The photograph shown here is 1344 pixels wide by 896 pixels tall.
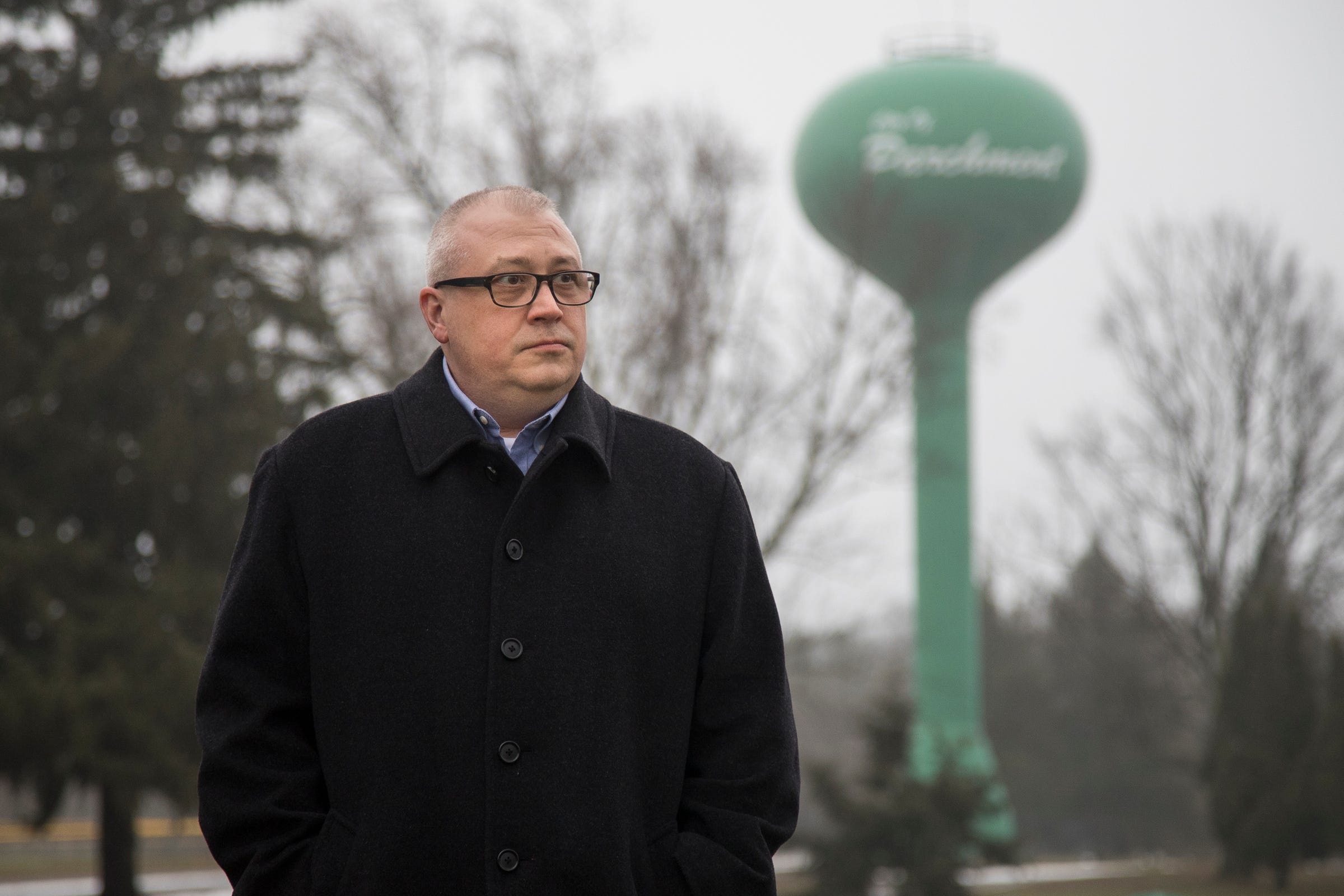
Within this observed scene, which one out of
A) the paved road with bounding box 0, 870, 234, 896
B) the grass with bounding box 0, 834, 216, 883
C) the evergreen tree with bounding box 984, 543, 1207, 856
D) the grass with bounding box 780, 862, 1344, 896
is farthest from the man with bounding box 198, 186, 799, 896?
the evergreen tree with bounding box 984, 543, 1207, 856

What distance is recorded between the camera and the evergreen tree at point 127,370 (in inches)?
560

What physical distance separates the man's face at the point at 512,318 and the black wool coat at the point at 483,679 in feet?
0.27

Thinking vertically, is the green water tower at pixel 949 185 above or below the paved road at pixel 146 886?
above

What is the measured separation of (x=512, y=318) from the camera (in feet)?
8.71

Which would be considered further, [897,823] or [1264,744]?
[1264,744]

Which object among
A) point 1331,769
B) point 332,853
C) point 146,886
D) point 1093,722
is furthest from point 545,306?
point 1093,722

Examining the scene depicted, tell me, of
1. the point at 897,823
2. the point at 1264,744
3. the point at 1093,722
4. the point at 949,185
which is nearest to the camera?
the point at 897,823

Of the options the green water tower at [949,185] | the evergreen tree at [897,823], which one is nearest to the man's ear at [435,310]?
the evergreen tree at [897,823]

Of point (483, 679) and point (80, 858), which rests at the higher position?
point (483, 679)

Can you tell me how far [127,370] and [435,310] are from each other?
13.5m

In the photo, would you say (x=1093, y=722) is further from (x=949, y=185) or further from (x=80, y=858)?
(x=80, y=858)

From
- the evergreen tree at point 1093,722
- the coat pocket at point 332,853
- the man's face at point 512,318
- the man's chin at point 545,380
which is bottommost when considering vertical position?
the evergreen tree at point 1093,722

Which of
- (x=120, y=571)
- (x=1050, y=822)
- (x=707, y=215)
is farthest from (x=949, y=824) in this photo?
(x=1050, y=822)

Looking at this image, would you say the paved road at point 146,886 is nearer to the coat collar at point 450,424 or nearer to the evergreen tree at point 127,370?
the evergreen tree at point 127,370
